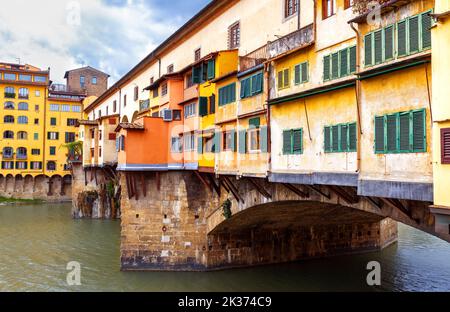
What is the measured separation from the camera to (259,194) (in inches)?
749

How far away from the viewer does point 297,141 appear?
14.5m

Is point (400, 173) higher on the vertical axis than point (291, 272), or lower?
higher

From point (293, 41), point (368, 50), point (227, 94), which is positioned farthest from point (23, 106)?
point (368, 50)

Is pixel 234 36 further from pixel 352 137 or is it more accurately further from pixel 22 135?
pixel 22 135

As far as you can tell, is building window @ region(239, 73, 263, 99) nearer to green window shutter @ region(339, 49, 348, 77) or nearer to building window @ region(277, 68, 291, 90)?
building window @ region(277, 68, 291, 90)

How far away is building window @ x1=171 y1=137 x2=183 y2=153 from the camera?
2427cm

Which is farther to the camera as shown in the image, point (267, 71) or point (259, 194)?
point (259, 194)

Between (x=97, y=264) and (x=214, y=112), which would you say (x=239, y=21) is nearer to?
(x=214, y=112)

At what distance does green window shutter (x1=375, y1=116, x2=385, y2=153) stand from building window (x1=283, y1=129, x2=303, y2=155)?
11.7 ft

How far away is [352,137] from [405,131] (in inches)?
76.2

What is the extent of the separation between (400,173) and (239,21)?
13.9 m

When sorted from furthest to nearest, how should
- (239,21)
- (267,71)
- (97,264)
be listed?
(97,264), (239,21), (267,71)

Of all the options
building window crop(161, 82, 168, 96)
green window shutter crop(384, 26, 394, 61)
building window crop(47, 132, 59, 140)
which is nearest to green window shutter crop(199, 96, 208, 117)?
building window crop(161, 82, 168, 96)
